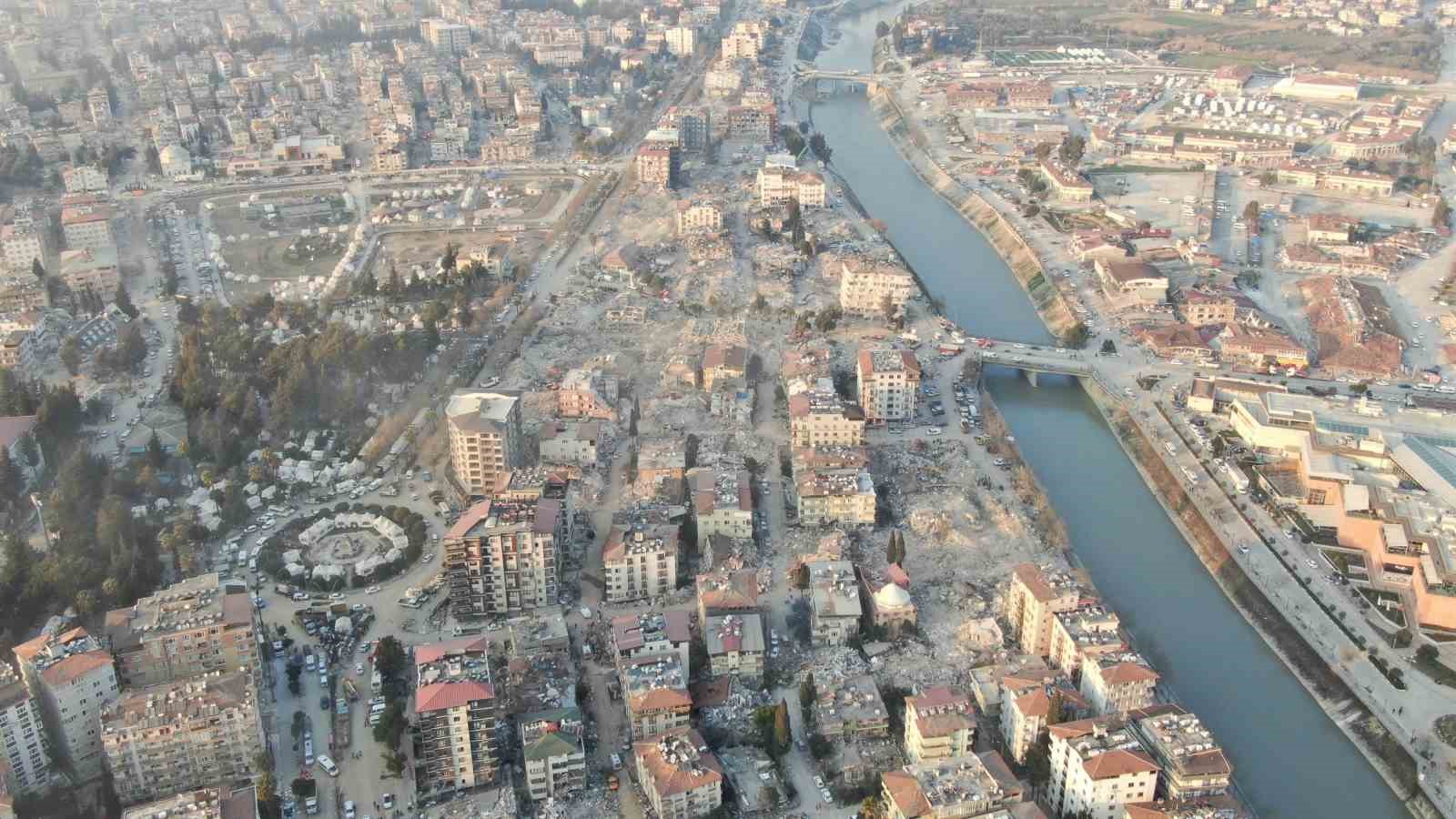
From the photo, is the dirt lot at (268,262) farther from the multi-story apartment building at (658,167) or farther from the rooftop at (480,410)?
the rooftop at (480,410)

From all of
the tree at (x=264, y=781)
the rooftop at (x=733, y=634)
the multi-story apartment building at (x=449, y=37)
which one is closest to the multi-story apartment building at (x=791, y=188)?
the rooftop at (x=733, y=634)

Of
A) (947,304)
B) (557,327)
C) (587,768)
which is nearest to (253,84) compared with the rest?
(557,327)

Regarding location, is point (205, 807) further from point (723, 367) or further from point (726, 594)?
point (723, 367)

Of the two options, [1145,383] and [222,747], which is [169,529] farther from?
[1145,383]

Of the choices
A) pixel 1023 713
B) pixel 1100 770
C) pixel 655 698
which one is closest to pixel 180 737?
pixel 655 698

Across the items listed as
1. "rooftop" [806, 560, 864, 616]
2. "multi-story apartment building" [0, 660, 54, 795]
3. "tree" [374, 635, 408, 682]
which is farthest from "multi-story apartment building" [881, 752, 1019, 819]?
"multi-story apartment building" [0, 660, 54, 795]

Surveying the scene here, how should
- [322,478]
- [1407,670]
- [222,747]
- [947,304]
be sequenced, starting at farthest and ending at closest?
[947,304], [322,478], [1407,670], [222,747]
